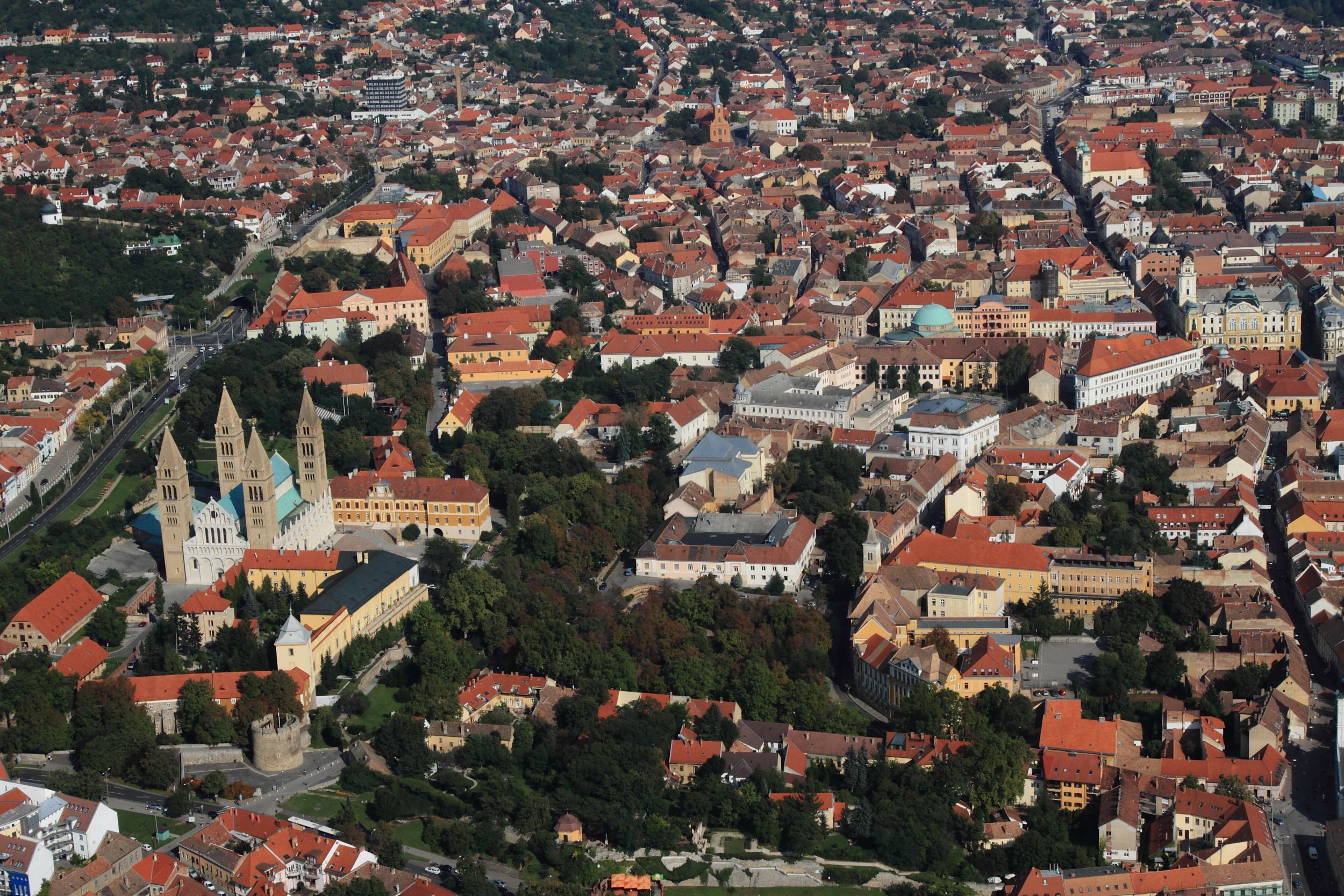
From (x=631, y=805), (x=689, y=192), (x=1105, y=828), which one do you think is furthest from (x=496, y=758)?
(x=689, y=192)

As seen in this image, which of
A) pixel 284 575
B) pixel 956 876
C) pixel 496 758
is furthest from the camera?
pixel 284 575

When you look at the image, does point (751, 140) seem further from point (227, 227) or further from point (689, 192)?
point (227, 227)

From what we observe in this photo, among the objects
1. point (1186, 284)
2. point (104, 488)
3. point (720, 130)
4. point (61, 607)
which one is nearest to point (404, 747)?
point (61, 607)

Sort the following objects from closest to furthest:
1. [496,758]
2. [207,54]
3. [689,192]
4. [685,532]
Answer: [496,758] → [685,532] → [689,192] → [207,54]

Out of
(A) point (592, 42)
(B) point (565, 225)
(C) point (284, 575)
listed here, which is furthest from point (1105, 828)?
(A) point (592, 42)

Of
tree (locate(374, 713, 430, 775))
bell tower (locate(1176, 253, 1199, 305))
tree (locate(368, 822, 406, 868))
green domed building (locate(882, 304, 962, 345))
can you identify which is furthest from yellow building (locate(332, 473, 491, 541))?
bell tower (locate(1176, 253, 1199, 305))

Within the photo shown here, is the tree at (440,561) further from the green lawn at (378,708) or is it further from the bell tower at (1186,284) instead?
the bell tower at (1186,284)

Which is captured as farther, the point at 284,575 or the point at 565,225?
the point at 565,225

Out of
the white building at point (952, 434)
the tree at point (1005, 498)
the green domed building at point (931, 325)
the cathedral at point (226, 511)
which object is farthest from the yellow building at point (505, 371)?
the tree at point (1005, 498)
